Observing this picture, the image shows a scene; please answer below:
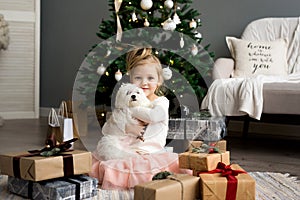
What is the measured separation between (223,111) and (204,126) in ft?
1.30

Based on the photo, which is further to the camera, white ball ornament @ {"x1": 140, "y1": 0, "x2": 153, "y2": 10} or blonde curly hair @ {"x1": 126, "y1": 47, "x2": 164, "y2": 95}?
white ball ornament @ {"x1": 140, "y1": 0, "x2": 153, "y2": 10}

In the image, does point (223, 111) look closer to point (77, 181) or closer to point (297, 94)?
point (297, 94)

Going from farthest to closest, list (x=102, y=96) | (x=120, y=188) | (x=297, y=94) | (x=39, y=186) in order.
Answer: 1. (x=102, y=96)
2. (x=297, y=94)
3. (x=120, y=188)
4. (x=39, y=186)

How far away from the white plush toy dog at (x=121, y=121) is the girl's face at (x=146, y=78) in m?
0.04

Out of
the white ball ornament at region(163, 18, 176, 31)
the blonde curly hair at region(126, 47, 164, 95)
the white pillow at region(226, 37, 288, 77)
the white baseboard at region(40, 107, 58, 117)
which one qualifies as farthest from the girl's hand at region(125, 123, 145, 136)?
the white baseboard at region(40, 107, 58, 117)

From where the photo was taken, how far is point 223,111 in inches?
110

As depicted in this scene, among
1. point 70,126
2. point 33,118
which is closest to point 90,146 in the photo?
point 70,126

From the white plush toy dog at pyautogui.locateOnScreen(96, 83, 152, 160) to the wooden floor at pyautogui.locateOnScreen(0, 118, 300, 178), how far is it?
72 centimetres

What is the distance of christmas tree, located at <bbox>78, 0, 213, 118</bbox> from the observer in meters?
2.67

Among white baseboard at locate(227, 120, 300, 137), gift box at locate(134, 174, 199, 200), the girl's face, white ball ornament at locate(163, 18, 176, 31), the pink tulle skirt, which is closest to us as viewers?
gift box at locate(134, 174, 199, 200)

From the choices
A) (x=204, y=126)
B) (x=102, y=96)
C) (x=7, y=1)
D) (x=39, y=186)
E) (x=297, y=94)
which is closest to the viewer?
(x=39, y=186)

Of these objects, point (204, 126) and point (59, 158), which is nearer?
point (59, 158)

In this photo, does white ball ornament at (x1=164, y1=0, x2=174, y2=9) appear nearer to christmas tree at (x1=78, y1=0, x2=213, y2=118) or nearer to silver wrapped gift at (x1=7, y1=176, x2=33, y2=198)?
christmas tree at (x1=78, y1=0, x2=213, y2=118)

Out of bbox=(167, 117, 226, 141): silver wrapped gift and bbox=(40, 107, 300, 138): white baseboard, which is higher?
bbox=(167, 117, 226, 141): silver wrapped gift
